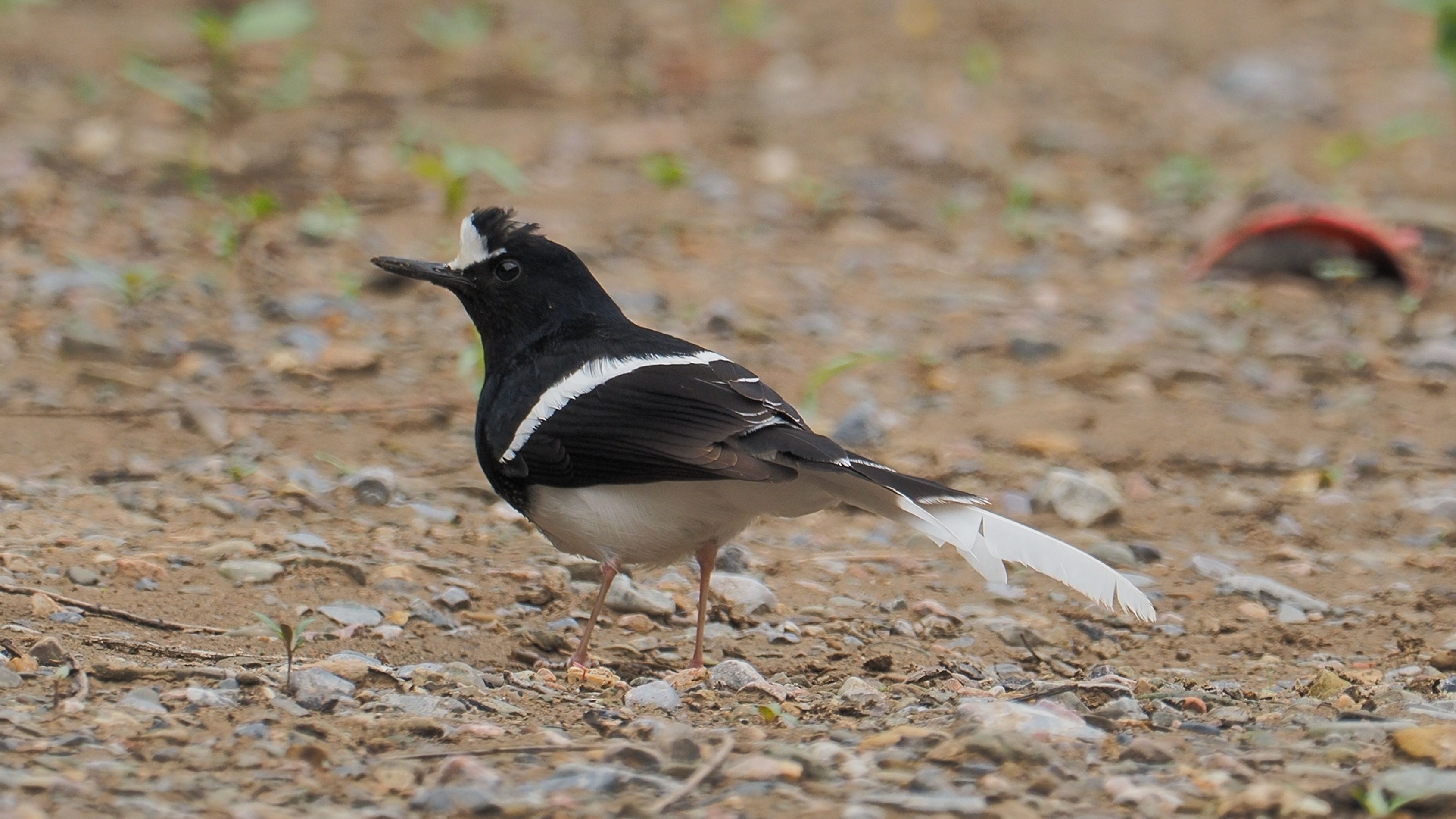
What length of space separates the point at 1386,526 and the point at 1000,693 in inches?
89.0

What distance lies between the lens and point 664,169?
28.1 ft

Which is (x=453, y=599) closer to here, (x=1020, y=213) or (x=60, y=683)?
(x=60, y=683)

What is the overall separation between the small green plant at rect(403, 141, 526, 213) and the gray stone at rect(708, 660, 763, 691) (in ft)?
9.86

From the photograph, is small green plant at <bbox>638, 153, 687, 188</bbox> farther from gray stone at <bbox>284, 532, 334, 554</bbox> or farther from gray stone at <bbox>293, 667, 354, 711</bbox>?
gray stone at <bbox>293, 667, 354, 711</bbox>

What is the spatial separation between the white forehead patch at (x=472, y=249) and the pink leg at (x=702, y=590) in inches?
43.1

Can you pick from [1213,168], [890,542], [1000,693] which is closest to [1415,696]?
[1000,693]

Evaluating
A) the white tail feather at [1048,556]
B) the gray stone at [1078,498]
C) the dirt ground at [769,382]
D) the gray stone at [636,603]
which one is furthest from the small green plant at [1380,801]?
the gray stone at [1078,498]

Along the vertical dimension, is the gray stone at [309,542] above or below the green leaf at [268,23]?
below

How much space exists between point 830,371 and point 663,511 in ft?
5.40

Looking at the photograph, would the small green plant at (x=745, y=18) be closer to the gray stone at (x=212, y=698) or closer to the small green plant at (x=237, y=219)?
the small green plant at (x=237, y=219)

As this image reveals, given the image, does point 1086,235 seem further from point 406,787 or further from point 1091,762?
point 406,787

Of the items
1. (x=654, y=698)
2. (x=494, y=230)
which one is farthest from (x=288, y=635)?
(x=494, y=230)

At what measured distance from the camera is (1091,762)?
3400mm

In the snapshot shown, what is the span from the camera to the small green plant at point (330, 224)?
7.75 m
